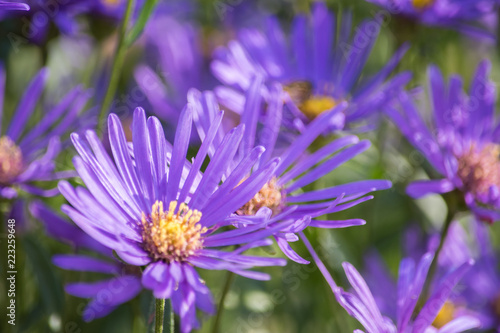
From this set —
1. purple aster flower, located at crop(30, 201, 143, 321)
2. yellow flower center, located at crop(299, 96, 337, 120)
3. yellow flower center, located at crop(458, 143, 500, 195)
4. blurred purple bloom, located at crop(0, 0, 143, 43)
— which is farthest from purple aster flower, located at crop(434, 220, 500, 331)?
blurred purple bloom, located at crop(0, 0, 143, 43)

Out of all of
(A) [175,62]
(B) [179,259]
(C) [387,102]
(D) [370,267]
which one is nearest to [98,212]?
(B) [179,259]

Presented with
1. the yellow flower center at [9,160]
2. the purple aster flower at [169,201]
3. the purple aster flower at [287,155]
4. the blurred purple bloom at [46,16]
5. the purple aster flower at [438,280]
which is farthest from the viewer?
the purple aster flower at [438,280]

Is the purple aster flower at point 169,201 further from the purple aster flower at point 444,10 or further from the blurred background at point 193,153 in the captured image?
the purple aster flower at point 444,10

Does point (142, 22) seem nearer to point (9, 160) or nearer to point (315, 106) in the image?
point (9, 160)

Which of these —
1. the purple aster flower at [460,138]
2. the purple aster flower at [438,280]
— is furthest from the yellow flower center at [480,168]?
the purple aster flower at [438,280]

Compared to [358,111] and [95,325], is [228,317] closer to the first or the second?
[95,325]

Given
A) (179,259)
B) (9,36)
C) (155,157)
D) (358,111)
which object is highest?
(9,36)

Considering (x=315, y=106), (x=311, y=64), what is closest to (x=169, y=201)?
(x=315, y=106)
